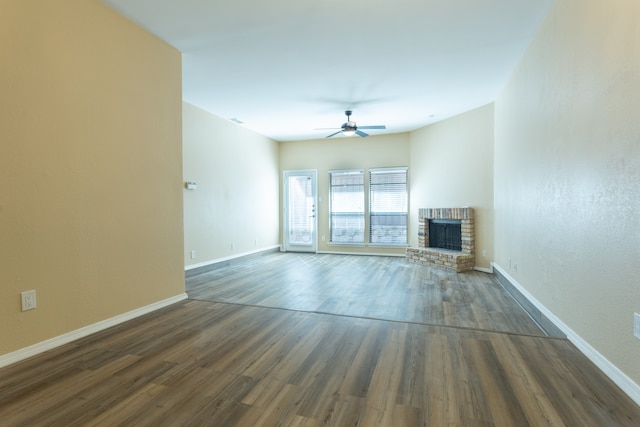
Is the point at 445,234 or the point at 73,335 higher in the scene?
the point at 445,234

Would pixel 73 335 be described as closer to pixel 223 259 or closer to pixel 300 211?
pixel 223 259

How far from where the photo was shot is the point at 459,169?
5.91 m

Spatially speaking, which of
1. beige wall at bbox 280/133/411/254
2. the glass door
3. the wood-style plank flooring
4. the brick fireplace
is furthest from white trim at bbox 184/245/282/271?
the brick fireplace

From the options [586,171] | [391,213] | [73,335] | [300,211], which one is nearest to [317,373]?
[73,335]

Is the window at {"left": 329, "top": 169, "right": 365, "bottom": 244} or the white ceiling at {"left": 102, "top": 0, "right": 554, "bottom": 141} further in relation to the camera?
the window at {"left": 329, "top": 169, "right": 365, "bottom": 244}

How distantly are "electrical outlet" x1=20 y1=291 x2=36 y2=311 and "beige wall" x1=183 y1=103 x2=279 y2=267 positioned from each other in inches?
111

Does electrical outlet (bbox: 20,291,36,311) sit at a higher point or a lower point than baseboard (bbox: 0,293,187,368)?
higher


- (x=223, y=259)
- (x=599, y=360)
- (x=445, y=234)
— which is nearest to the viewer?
(x=599, y=360)

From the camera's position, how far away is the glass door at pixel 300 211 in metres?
8.04

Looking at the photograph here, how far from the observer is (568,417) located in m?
1.57

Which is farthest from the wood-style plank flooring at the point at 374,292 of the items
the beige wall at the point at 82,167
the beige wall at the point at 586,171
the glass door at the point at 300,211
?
the glass door at the point at 300,211

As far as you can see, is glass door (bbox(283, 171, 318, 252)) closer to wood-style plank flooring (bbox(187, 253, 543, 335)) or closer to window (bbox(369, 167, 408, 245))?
window (bbox(369, 167, 408, 245))

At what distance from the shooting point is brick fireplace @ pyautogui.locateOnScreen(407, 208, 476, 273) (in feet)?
17.9

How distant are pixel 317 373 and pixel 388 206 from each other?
581 cm
